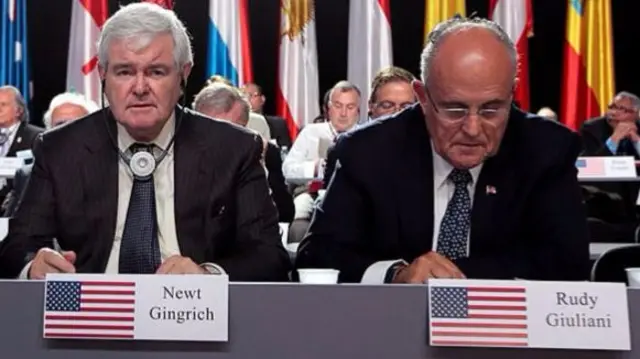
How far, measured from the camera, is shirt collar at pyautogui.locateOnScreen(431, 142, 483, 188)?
5.67 feet

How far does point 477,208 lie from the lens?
167 cm

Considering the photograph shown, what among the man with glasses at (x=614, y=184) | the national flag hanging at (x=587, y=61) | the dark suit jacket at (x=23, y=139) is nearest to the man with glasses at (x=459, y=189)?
the man with glasses at (x=614, y=184)

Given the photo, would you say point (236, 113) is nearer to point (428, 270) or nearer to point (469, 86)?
point (469, 86)

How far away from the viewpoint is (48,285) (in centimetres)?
104

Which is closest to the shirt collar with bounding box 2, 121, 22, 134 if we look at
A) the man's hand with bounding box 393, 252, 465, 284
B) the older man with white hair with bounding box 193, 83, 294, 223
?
the older man with white hair with bounding box 193, 83, 294, 223

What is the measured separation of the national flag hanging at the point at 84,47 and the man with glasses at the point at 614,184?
159 inches

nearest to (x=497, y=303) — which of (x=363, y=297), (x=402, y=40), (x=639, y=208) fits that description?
(x=363, y=297)

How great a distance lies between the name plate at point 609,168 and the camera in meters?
4.88

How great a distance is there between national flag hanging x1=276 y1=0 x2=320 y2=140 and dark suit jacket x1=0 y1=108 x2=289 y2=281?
562 centimetres

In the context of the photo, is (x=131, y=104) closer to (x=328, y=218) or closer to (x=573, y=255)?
(x=328, y=218)

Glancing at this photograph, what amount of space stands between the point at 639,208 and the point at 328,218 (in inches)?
181

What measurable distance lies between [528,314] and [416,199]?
71cm

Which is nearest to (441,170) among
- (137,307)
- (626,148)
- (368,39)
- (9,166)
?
(137,307)

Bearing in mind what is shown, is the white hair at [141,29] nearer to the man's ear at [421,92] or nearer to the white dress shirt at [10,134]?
the man's ear at [421,92]
